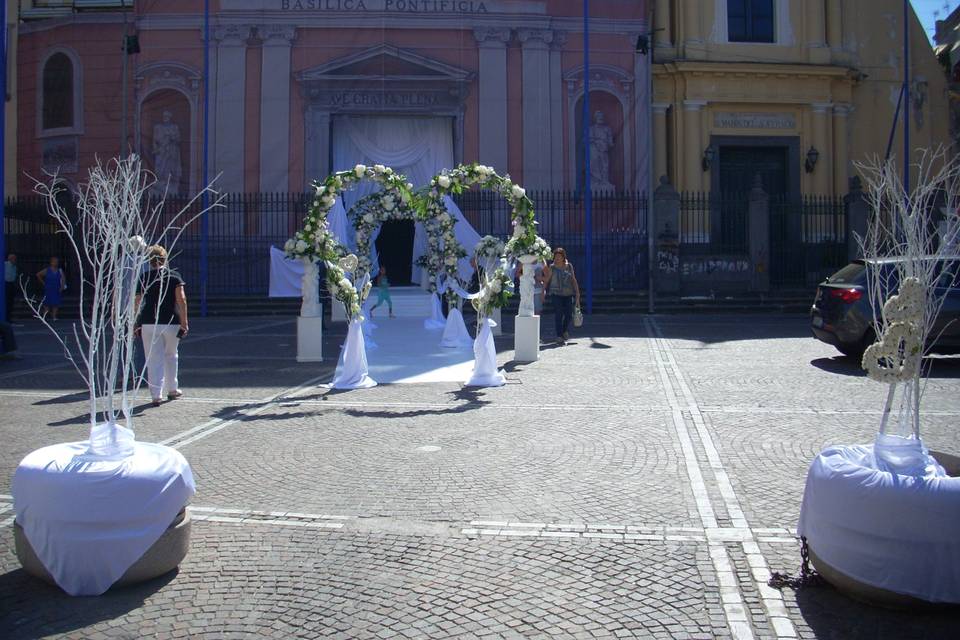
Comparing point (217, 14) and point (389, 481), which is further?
point (217, 14)

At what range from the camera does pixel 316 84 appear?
27.7m

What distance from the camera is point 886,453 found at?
14.7ft

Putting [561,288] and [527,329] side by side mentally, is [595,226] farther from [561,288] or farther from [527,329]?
[527,329]

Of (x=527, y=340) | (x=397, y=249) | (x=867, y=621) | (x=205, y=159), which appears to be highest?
(x=205, y=159)

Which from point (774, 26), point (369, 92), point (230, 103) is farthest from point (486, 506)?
point (774, 26)

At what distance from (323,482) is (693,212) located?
2380cm

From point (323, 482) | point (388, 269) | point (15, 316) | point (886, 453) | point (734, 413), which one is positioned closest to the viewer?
point (886, 453)

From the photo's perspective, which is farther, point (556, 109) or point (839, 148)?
point (839, 148)

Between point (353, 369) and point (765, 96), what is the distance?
74.1 ft

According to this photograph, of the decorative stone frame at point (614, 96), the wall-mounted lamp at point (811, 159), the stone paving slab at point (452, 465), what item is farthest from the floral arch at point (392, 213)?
the wall-mounted lamp at point (811, 159)

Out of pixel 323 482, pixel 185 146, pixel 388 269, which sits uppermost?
pixel 185 146

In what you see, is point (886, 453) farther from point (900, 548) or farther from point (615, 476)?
point (615, 476)

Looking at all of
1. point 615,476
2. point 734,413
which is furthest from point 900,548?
point 734,413

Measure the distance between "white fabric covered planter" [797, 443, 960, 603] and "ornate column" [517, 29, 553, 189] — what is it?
79.3 feet
